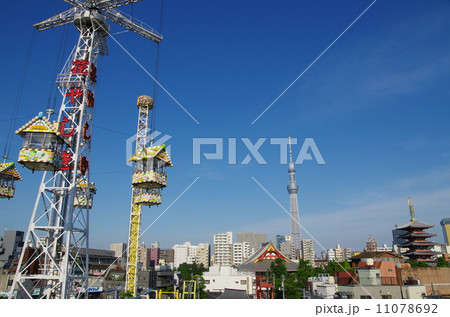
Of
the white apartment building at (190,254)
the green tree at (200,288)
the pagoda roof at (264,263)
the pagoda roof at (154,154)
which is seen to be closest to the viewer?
the pagoda roof at (154,154)

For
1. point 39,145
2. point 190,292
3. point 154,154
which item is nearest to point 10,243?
point 190,292

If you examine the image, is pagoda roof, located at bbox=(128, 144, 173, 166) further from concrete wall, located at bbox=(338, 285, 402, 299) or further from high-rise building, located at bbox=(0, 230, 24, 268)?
high-rise building, located at bbox=(0, 230, 24, 268)

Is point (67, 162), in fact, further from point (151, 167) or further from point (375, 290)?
point (375, 290)

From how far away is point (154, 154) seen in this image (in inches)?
1016

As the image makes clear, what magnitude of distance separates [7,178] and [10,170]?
30.4 inches

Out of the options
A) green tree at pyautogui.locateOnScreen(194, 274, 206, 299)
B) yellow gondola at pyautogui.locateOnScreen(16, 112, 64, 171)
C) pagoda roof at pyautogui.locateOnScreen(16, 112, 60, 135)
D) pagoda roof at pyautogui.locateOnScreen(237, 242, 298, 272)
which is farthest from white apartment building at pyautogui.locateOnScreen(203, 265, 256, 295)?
pagoda roof at pyautogui.locateOnScreen(16, 112, 60, 135)

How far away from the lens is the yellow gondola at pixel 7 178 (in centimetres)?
2711

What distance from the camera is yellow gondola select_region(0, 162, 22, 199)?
88.9 feet

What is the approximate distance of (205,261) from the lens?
159625mm

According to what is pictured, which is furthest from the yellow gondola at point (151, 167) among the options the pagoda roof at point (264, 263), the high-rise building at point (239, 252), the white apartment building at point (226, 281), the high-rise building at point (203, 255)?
the high-rise building at point (203, 255)

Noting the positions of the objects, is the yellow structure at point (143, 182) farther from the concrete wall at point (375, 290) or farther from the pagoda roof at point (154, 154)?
the concrete wall at point (375, 290)

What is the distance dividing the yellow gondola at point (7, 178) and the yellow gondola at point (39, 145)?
1124cm

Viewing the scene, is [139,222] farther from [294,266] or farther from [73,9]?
[294,266]
